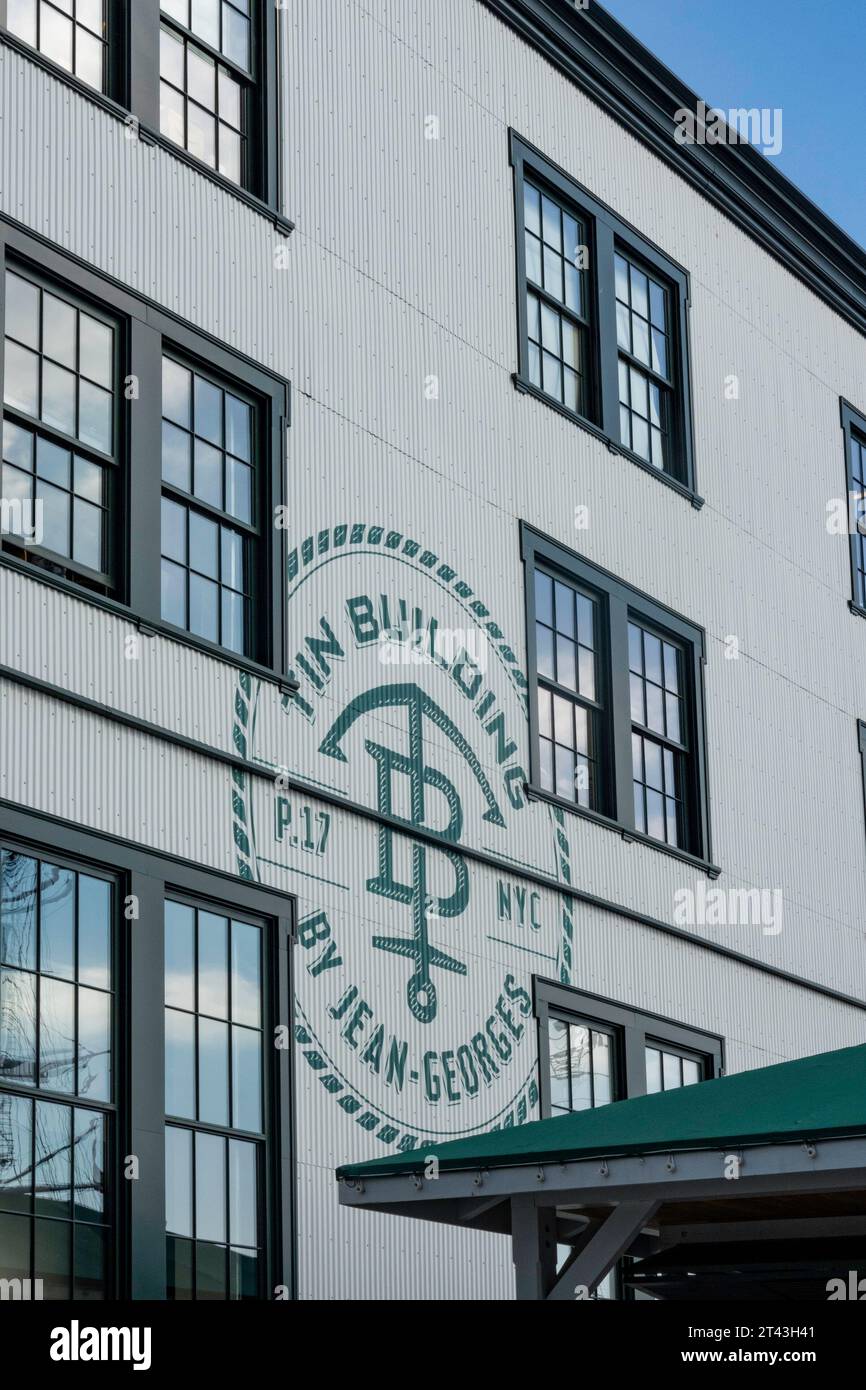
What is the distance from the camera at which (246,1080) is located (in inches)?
541

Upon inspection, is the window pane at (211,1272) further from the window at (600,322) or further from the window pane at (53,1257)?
the window at (600,322)

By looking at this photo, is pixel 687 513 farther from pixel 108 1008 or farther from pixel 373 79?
pixel 108 1008

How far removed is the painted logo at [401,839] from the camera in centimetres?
1452

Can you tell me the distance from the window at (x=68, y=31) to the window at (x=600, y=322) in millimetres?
5034

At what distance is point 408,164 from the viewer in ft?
57.3

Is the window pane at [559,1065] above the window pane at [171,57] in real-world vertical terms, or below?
below

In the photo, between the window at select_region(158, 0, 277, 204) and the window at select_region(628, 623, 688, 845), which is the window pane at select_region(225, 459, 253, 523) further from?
the window at select_region(628, 623, 688, 845)

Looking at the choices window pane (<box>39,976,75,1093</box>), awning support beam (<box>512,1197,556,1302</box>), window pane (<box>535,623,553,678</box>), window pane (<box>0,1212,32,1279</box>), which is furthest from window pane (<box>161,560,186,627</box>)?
awning support beam (<box>512,1197,556,1302</box>)

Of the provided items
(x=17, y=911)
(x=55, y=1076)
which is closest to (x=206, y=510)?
(x=17, y=911)

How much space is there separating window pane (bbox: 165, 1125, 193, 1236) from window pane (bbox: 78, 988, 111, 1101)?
618 mm

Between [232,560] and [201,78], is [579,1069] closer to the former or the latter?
[232,560]

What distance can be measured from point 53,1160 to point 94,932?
1.40 m
